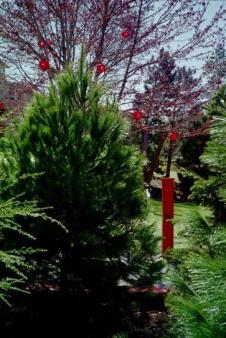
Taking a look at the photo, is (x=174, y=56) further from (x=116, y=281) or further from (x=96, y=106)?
(x=116, y=281)

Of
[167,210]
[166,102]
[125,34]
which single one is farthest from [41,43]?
[167,210]

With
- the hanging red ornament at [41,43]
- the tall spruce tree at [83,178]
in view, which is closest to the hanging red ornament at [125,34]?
the hanging red ornament at [41,43]

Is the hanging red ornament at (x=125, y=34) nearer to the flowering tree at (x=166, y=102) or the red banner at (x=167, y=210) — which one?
the flowering tree at (x=166, y=102)

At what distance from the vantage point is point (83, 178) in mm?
2912

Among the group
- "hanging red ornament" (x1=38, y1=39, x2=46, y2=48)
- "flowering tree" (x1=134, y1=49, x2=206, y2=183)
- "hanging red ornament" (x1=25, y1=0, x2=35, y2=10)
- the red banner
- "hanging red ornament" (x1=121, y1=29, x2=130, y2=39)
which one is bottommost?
the red banner

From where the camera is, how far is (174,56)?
7016 mm

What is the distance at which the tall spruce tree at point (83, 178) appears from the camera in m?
2.89

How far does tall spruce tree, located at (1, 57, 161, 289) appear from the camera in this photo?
114 inches

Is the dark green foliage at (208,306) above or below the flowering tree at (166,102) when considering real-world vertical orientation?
below

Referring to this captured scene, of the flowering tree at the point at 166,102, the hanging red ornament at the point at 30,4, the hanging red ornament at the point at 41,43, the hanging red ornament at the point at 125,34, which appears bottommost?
the flowering tree at the point at 166,102

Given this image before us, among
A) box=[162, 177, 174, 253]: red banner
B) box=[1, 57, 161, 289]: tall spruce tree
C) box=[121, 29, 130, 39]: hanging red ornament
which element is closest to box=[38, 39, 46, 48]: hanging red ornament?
box=[121, 29, 130, 39]: hanging red ornament

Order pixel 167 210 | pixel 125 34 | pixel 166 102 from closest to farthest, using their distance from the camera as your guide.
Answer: pixel 167 210, pixel 125 34, pixel 166 102

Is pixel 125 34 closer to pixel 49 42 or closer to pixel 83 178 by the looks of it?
pixel 49 42

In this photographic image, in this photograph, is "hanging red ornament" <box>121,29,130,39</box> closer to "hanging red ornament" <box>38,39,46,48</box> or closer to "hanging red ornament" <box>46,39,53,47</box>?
"hanging red ornament" <box>46,39,53,47</box>
